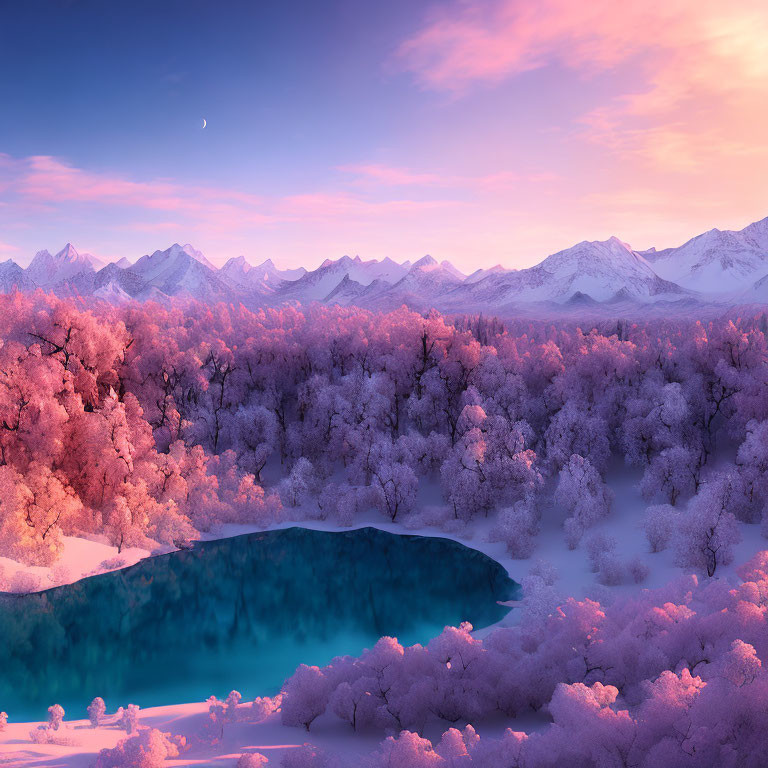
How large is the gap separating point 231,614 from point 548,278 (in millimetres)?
158031

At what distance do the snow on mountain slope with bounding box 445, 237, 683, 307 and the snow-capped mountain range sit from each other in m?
0.27

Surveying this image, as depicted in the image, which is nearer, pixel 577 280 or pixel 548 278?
pixel 577 280

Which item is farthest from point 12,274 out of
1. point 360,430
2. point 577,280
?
point 577,280

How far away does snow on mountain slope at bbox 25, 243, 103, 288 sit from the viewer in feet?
530

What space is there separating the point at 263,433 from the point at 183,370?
9.55m

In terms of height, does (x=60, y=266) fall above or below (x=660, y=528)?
above

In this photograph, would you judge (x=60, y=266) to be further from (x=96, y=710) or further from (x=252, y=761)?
(x=252, y=761)

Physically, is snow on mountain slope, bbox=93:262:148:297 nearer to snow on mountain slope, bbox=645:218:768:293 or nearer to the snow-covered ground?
the snow-covered ground

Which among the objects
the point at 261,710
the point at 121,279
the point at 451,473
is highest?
the point at 121,279

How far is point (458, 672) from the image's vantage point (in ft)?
63.1

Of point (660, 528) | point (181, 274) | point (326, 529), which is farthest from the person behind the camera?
point (181, 274)

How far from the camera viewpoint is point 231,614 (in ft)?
106

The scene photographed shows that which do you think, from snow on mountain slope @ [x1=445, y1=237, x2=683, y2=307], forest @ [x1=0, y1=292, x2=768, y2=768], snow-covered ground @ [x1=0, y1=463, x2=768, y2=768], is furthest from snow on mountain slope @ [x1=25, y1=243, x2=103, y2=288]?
snow-covered ground @ [x1=0, y1=463, x2=768, y2=768]

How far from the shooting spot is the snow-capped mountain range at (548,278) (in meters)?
148
